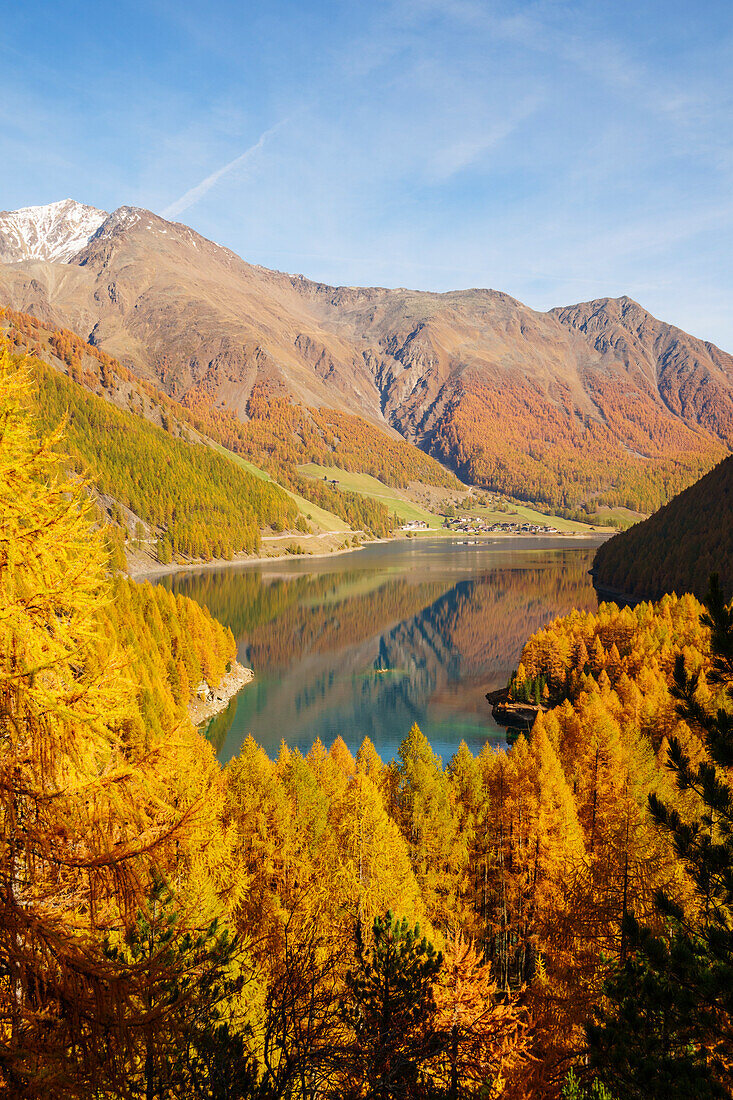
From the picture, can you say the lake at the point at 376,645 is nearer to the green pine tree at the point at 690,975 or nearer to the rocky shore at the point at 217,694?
the rocky shore at the point at 217,694

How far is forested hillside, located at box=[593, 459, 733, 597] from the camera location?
121250 millimetres

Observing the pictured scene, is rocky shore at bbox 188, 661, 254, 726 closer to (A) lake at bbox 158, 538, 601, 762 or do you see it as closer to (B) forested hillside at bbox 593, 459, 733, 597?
(A) lake at bbox 158, 538, 601, 762

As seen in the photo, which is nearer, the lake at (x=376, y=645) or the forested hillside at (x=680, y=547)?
the lake at (x=376, y=645)

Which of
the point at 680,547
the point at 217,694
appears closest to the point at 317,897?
the point at 217,694

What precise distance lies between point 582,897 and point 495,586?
483 feet

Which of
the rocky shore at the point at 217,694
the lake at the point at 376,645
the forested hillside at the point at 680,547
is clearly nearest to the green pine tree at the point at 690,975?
the lake at the point at 376,645

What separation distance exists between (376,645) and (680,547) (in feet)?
227

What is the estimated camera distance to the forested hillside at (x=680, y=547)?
121 metres

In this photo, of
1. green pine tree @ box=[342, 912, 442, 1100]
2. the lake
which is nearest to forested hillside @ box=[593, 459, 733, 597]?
the lake

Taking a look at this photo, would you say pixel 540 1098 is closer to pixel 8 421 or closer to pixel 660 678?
pixel 8 421

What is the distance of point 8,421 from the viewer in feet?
26.1

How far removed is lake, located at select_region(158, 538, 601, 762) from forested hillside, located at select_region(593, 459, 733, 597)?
32.3ft

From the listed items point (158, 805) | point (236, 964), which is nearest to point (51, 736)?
point (158, 805)

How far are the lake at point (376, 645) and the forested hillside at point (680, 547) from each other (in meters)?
9.85
